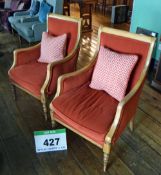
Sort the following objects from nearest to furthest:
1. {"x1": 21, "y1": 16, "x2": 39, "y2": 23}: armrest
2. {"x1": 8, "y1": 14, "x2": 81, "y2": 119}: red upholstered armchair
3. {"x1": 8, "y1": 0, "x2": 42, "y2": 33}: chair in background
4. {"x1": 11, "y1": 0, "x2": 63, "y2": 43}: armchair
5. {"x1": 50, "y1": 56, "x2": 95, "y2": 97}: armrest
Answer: {"x1": 50, "y1": 56, "x2": 95, "y2": 97}: armrest
{"x1": 8, "y1": 14, "x2": 81, "y2": 119}: red upholstered armchair
{"x1": 11, "y1": 0, "x2": 63, "y2": 43}: armchair
{"x1": 21, "y1": 16, "x2": 39, "y2": 23}: armrest
{"x1": 8, "y1": 0, "x2": 42, "y2": 33}: chair in background

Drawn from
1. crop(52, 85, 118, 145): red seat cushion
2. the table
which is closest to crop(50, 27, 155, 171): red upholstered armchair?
crop(52, 85, 118, 145): red seat cushion

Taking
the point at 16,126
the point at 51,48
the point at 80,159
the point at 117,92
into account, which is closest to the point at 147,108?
the point at 117,92

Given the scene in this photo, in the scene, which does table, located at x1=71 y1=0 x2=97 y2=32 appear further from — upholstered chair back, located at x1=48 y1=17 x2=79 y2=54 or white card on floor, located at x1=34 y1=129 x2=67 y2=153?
white card on floor, located at x1=34 y1=129 x2=67 y2=153

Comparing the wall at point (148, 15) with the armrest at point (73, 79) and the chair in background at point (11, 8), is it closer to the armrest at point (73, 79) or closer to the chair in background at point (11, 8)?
the armrest at point (73, 79)

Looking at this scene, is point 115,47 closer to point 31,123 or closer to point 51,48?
point 51,48

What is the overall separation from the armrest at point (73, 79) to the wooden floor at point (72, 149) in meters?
0.44

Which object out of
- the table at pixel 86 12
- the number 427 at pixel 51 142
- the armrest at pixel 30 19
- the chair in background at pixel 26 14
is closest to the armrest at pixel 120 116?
the number 427 at pixel 51 142

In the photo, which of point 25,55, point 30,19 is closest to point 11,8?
point 30,19

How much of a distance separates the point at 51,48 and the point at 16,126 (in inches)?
32.6

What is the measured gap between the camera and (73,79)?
1.80 m

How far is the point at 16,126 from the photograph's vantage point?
2037 millimetres

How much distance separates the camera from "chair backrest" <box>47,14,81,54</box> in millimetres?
2119

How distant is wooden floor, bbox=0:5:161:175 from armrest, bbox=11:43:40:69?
0.44 m

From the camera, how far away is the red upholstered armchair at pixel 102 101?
1.44 meters
